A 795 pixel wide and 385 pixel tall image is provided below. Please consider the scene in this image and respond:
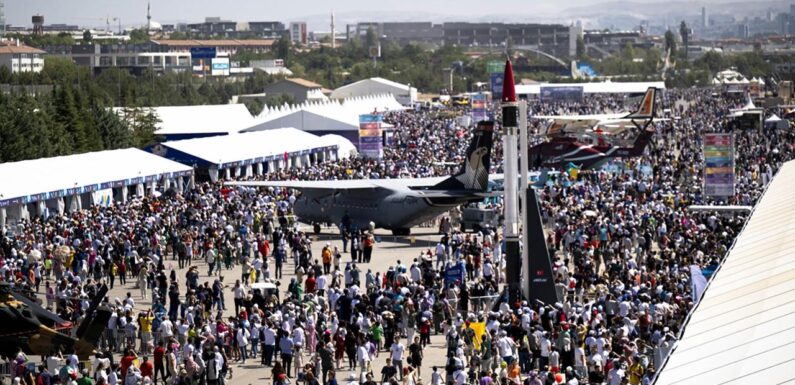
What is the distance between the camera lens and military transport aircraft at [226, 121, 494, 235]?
41.1 meters

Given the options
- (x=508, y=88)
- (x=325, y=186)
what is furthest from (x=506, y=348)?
(x=325, y=186)

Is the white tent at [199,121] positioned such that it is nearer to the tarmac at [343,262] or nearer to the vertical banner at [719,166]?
the tarmac at [343,262]

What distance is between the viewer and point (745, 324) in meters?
15.3

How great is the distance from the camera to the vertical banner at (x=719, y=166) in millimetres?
41438

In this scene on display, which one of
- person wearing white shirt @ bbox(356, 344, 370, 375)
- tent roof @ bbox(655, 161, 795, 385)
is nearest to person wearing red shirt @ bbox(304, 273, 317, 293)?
person wearing white shirt @ bbox(356, 344, 370, 375)

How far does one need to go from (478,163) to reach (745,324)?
25975 millimetres

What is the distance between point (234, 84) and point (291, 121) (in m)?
76.8

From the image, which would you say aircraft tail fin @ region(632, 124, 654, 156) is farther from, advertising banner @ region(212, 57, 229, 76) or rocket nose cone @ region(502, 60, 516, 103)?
advertising banner @ region(212, 57, 229, 76)

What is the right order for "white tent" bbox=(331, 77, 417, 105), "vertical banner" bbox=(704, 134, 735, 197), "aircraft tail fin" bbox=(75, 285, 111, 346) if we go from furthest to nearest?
"white tent" bbox=(331, 77, 417, 105), "vertical banner" bbox=(704, 134, 735, 197), "aircraft tail fin" bbox=(75, 285, 111, 346)

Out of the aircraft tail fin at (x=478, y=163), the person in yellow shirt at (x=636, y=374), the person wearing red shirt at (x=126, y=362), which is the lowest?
the person wearing red shirt at (x=126, y=362)

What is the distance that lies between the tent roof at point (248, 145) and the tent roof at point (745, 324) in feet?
124

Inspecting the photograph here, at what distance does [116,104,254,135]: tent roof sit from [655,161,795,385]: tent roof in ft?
183

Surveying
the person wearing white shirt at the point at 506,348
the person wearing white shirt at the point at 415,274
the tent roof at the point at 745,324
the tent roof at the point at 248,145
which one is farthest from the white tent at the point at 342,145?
the tent roof at the point at 745,324

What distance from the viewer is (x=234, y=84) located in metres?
148
